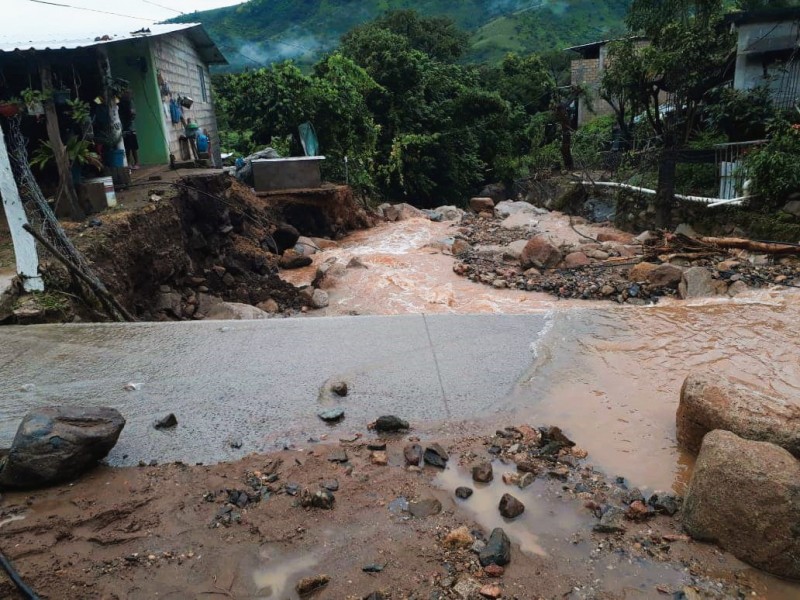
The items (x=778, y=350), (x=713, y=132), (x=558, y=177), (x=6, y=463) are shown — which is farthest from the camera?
(x=558, y=177)

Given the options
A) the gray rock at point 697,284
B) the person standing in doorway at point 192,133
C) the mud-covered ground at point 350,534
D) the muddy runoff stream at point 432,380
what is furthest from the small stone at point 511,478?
the person standing in doorway at point 192,133

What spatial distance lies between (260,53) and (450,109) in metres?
32.0

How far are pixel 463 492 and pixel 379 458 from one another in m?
0.55

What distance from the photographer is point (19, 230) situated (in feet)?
18.2

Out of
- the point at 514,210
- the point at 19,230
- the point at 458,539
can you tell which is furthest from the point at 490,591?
the point at 514,210

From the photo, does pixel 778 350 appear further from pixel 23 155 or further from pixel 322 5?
pixel 322 5

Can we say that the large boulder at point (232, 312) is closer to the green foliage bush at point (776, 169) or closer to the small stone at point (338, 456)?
the small stone at point (338, 456)

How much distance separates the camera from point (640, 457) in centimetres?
359

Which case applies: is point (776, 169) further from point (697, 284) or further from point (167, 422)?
point (167, 422)

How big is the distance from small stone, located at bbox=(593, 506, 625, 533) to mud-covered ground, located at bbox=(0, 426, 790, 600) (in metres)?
0.01

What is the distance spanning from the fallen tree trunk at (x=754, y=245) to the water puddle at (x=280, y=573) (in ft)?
32.1

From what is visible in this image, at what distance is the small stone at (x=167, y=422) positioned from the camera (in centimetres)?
366

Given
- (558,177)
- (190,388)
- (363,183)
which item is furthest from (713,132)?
(190,388)

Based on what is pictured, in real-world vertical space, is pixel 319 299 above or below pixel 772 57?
below
